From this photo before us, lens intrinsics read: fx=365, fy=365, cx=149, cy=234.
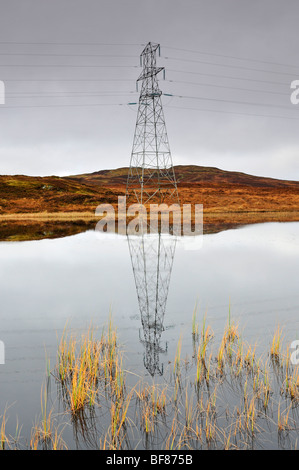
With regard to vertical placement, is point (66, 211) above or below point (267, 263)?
above

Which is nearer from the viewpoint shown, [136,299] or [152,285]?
[136,299]

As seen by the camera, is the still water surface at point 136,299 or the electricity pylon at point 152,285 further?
the electricity pylon at point 152,285

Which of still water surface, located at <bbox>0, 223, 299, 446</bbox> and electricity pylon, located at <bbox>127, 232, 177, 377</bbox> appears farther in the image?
electricity pylon, located at <bbox>127, 232, 177, 377</bbox>

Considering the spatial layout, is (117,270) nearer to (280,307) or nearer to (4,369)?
(280,307)

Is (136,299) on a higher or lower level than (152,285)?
lower

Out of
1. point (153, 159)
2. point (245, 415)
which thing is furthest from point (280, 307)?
point (153, 159)

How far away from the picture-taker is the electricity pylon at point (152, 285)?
255 inches

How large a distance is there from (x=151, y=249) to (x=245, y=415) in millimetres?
14248

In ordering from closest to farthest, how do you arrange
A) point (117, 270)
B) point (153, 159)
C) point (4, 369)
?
point (4, 369)
point (117, 270)
point (153, 159)

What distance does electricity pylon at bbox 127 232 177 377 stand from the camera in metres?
6.48

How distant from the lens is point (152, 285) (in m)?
11.3
